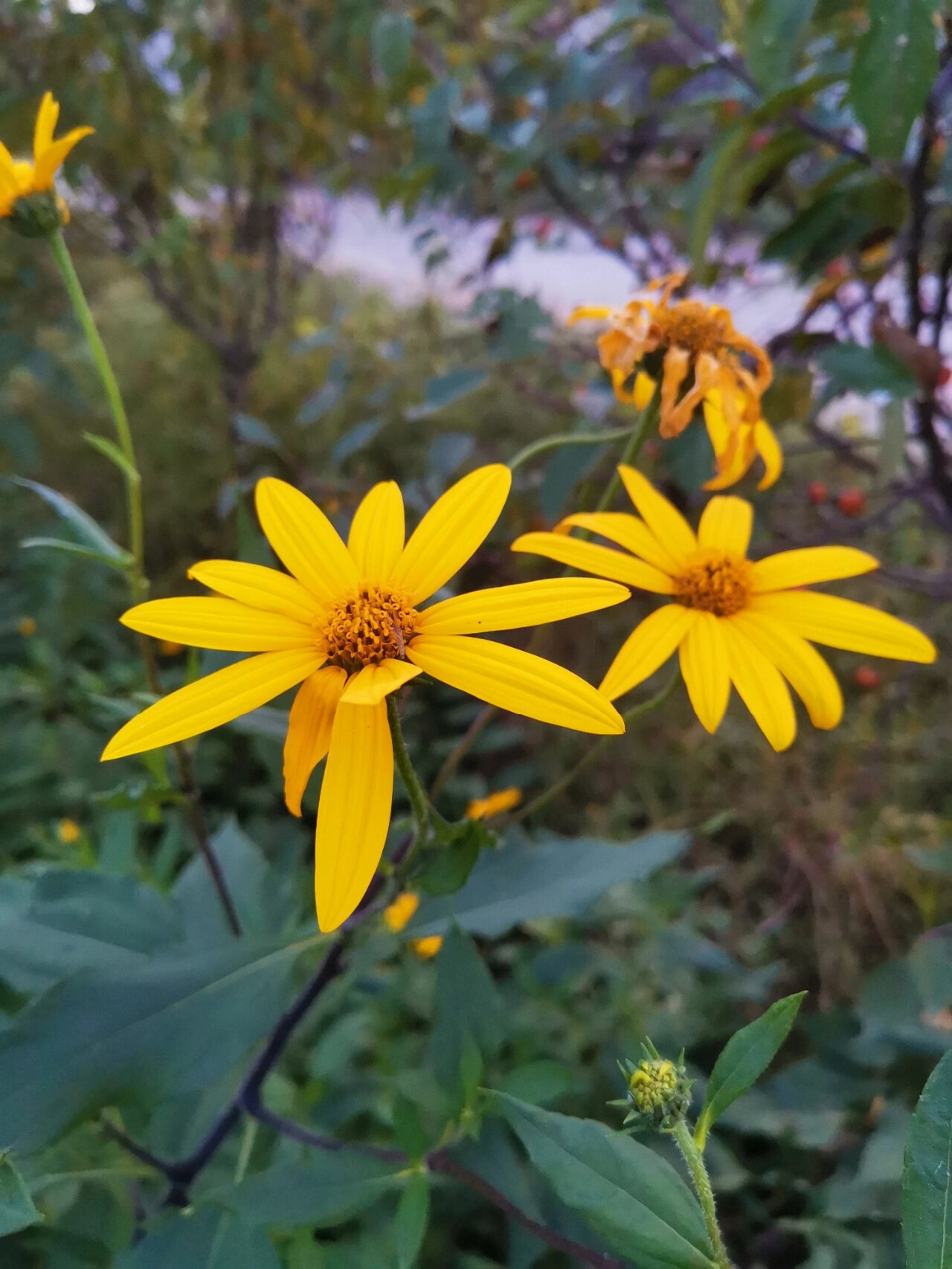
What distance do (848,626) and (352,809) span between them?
14.1 inches

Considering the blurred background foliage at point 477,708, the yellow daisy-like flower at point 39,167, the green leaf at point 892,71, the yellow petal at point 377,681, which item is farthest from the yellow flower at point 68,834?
the green leaf at point 892,71

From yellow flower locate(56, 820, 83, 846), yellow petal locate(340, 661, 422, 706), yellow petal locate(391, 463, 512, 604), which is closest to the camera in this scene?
yellow petal locate(340, 661, 422, 706)

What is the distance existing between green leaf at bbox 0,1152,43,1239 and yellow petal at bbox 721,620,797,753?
17.7 inches

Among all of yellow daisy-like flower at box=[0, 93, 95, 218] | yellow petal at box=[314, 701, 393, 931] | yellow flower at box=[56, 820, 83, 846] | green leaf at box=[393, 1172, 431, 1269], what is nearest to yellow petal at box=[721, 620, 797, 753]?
yellow petal at box=[314, 701, 393, 931]

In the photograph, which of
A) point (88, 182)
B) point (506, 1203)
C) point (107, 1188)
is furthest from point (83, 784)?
point (88, 182)

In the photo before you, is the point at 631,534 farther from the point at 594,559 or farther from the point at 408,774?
the point at 408,774

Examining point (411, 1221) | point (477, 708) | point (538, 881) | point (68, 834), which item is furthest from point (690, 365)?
point (68, 834)

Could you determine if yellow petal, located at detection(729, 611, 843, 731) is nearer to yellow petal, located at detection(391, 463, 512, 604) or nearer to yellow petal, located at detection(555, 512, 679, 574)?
yellow petal, located at detection(555, 512, 679, 574)

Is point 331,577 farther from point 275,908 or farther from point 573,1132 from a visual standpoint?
point 275,908

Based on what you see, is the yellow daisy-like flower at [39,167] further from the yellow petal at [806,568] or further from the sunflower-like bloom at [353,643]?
the yellow petal at [806,568]

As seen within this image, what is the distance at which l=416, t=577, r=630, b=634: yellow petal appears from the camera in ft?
1.35

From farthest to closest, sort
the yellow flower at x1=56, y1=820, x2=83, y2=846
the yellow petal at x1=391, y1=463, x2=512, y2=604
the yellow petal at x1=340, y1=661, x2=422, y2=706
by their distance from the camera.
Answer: the yellow flower at x1=56, y1=820, x2=83, y2=846 < the yellow petal at x1=391, y1=463, x2=512, y2=604 < the yellow petal at x1=340, y1=661, x2=422, y2=706

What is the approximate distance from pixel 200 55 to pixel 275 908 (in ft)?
4.88

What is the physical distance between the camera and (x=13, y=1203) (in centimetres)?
41
